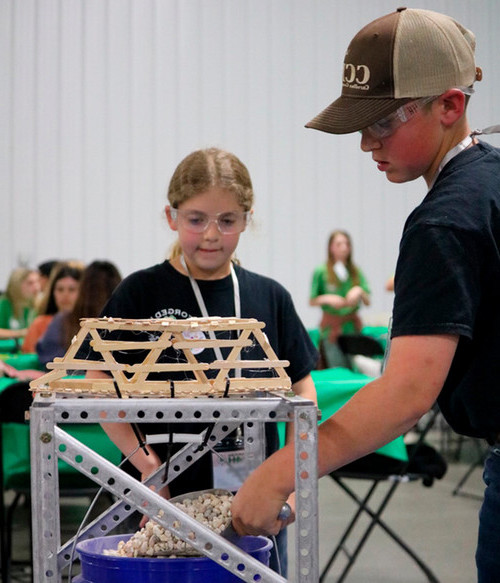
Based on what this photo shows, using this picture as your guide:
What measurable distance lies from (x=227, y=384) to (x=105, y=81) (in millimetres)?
7188

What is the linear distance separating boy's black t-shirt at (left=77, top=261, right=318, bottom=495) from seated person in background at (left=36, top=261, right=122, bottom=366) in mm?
1674

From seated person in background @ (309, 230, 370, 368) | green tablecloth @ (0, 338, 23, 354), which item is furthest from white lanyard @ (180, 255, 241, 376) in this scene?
seated person in background @ (309, 230, 370, 368)

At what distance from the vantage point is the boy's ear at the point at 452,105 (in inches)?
45.9

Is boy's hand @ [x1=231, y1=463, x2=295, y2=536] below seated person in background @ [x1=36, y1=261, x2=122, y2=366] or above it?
above

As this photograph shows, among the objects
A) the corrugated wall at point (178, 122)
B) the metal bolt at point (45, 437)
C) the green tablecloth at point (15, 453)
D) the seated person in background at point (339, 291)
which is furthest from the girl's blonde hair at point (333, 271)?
the metal bolt at point (45, 437)

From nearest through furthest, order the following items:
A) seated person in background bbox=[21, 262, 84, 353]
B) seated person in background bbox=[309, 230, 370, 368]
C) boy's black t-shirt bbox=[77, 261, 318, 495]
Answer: boy's black t-shirt bbox=[77, 261, 318, 495]
seated person in background bbox=[21, 262, 84, 353]
seated person in background bbox=[309, 230, 370, 368]

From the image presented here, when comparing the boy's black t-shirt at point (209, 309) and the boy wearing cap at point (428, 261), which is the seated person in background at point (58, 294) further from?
the boy wearing cap at point (428, 261)

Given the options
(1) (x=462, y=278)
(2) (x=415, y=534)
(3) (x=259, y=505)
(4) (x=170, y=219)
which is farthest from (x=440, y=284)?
(2) (x=415, y=534)

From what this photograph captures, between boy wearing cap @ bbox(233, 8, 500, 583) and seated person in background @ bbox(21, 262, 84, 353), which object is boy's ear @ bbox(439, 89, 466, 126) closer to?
boy wearing cap @ bbox(233, 8, 500, 583)

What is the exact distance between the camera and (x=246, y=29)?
809cm

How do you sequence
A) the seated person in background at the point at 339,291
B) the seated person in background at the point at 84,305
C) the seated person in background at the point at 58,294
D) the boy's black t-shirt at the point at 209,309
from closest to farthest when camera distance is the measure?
the boy's black t-shirt at the point at 209,309 → the seated person in background at the point at 84,305 → the seated person in background at the point at 58,294 → the seated person in background at the point at 339,291

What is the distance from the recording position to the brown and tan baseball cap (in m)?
1.15

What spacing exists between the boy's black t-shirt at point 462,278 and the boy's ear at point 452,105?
0.16ft

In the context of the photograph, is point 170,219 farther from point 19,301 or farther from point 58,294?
point 19,301
